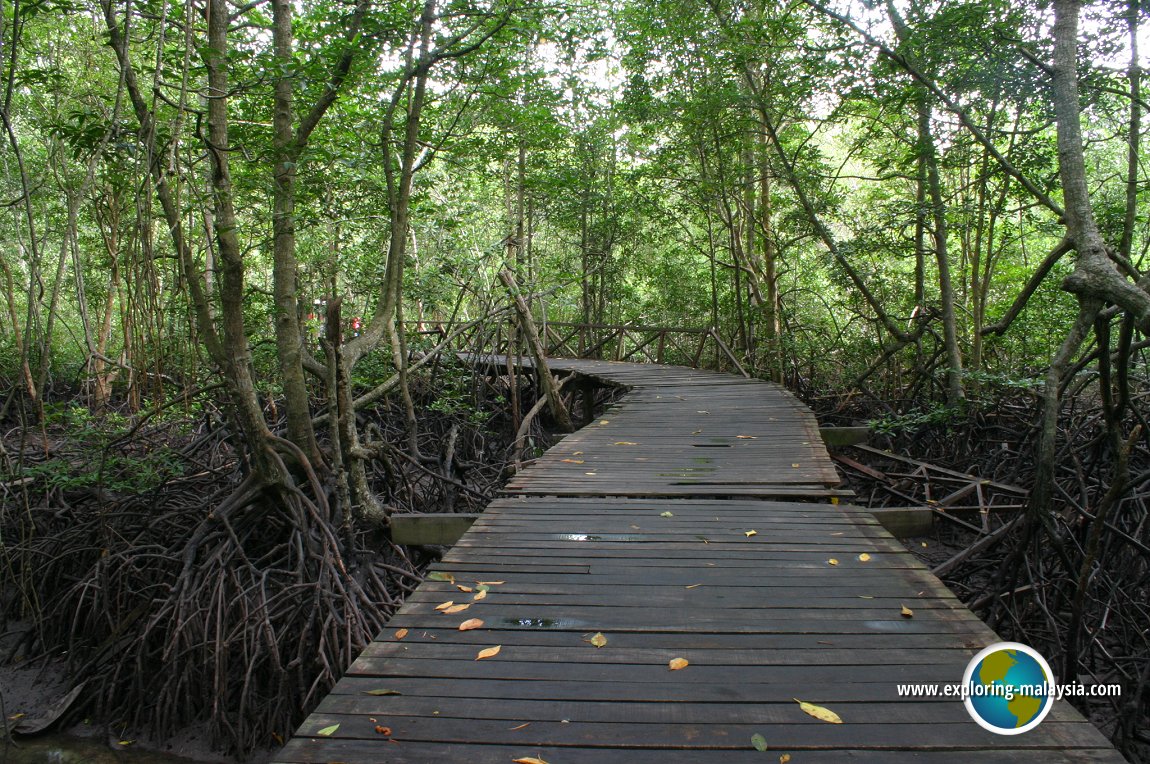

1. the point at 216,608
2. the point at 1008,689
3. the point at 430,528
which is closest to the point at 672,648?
the point at 1008,689

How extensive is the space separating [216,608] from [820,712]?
343 centimetres

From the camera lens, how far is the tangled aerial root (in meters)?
3.80

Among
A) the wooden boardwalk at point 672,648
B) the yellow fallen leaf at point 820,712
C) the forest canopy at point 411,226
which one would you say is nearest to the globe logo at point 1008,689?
the wooden boardwalk at point 672,648

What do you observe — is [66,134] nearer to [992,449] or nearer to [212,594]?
[212,594]

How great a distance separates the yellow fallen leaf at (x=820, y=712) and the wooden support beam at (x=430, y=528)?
222cm

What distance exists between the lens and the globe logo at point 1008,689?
68.5 inches

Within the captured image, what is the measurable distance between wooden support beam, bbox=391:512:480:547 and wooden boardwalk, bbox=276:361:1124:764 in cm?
29

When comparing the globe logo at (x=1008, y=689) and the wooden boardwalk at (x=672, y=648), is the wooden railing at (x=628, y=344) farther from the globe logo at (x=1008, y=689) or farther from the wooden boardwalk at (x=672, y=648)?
the globe logo at (x=1008, y=689)

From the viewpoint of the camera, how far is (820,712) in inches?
70.0

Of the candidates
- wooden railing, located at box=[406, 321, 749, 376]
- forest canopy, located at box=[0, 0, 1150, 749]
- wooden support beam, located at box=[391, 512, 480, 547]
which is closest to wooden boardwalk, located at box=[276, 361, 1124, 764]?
wooden support beam, located at box=[391, 512, 480, 547]

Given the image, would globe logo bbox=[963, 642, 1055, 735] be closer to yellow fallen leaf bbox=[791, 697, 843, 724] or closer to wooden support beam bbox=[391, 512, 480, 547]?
yellow fallen leaf bbox=[791, 697, 843, 724]

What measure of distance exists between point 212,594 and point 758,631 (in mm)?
3205

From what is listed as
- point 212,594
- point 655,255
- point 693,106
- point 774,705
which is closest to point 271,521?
point 212,594

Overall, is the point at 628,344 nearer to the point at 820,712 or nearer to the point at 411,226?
the point at 411,226
